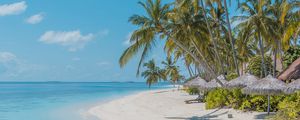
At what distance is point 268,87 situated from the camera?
10.5m

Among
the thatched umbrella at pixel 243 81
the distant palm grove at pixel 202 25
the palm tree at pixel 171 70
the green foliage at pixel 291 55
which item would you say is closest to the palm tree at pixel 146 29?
the distant palm grove at pixel 202 25

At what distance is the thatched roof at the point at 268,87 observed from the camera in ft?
33.8

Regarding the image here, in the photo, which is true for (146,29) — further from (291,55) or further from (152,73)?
(152,73)

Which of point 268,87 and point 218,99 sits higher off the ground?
point 268,87

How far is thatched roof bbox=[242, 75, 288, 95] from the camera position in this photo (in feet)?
33.8

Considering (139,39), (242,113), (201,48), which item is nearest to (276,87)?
(242,113)

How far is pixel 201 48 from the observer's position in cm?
1788

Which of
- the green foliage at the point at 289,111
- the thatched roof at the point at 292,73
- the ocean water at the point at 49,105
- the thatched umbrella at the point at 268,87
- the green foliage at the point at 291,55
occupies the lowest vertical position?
the ocean water at the point at 49,105

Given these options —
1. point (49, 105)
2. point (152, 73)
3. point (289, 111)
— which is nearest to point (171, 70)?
point (152, 73)

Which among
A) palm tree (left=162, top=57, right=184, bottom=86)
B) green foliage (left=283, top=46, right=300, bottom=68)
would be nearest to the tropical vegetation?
green foliage (left=283, top=46, right=300, bottom=68)

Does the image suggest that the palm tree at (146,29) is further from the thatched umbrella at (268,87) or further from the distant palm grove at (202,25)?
the thatched umbrella at (268,87)

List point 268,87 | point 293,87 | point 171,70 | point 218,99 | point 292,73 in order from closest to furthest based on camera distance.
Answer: point 293,87, point 268,87, point 292,73, point 218,99, point 171,70

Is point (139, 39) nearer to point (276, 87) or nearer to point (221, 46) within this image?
point (276, 87)

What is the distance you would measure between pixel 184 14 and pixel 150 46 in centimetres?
249
